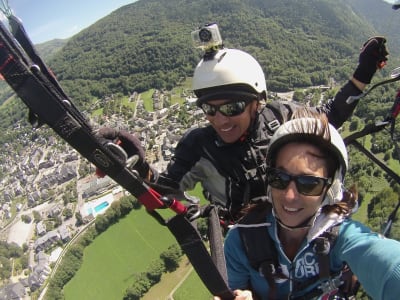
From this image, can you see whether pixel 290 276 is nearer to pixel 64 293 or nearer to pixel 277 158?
pixel 277 158

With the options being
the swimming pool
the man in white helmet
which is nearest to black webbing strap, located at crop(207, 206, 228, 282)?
the man in white helmet

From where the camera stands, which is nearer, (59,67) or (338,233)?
(338,233)

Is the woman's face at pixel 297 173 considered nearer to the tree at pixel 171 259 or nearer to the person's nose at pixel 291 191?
the person's nose at pixel 291 191

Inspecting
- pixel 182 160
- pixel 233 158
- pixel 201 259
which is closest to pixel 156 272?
pixel 182 160

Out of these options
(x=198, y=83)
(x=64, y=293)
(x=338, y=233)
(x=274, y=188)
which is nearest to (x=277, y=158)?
(x=274, y=188)

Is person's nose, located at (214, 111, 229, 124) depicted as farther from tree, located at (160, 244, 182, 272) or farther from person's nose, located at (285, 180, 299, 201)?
tree, located at (160, 244, 182, 272)

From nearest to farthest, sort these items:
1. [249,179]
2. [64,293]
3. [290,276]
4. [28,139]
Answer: [290,276] < [249,179] < [64,293] < [28,139]
